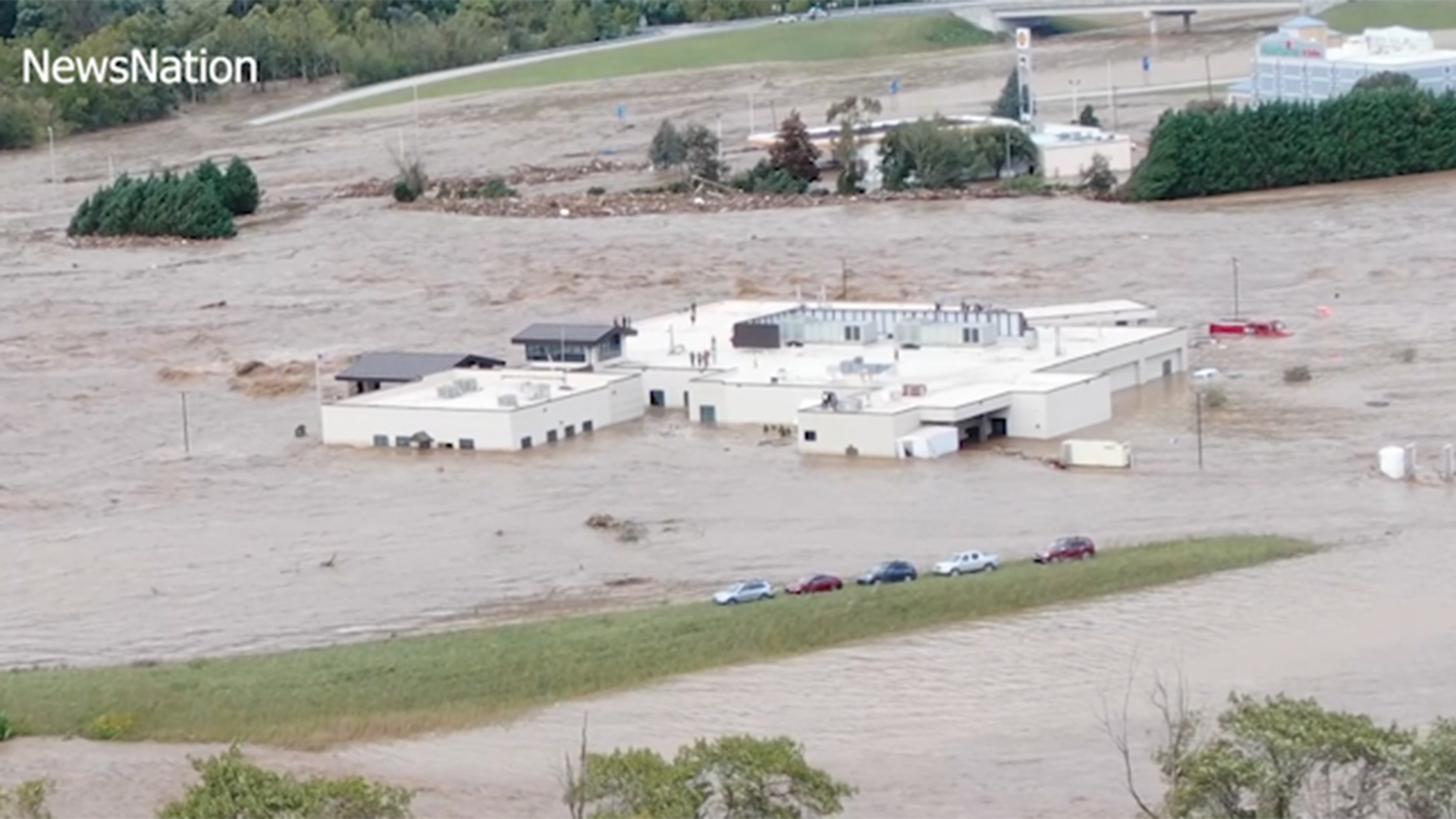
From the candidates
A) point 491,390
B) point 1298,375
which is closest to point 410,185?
point 491,390

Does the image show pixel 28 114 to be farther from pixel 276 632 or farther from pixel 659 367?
pixel 276 632

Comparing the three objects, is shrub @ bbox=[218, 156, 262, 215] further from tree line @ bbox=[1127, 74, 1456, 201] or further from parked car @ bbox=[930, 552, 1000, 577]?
parked car @ bbox=[930, 552, 1000, 577]

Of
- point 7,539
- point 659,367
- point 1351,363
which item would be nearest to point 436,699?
point 7,539

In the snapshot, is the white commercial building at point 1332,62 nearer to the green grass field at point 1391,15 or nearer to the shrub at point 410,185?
the green grass field at point 1391,15

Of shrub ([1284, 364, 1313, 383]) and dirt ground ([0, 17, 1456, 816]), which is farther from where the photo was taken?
shrub ([1284, 364, 1313, 383])

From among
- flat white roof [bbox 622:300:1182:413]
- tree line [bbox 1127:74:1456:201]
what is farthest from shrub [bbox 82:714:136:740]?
tree line [bbox 1127:74:1456:201]

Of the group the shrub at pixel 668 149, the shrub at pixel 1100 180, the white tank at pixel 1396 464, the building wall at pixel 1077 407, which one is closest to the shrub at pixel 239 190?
the shrub at pixel 668 149
